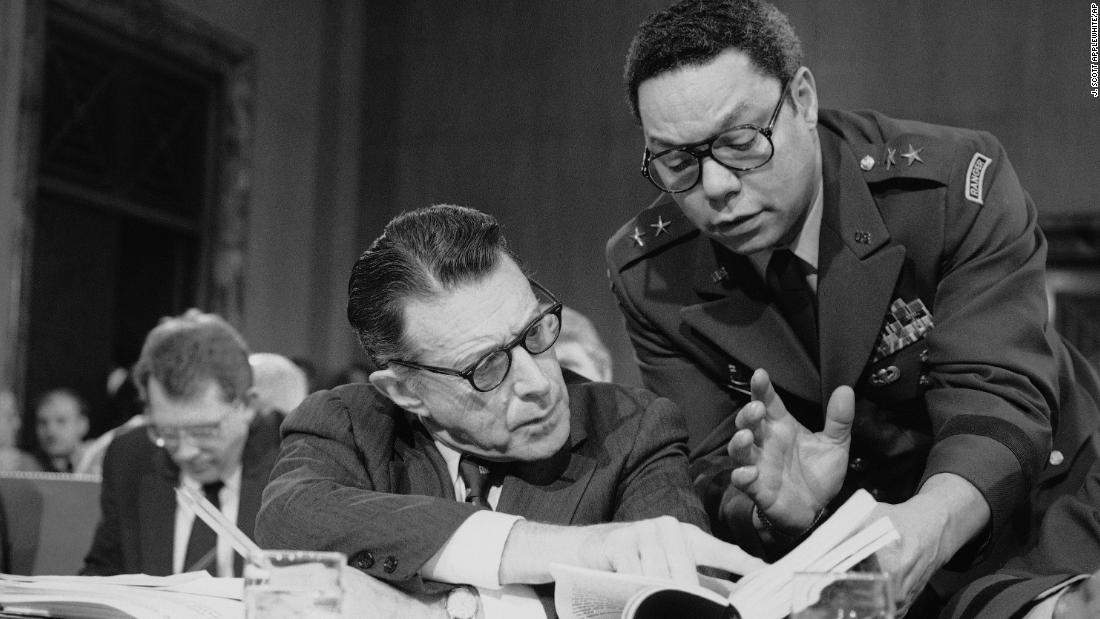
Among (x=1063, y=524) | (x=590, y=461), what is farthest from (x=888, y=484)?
(x=590, y=461)

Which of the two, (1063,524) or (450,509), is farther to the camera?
(1063,524)

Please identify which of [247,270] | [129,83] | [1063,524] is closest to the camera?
[1063,524]

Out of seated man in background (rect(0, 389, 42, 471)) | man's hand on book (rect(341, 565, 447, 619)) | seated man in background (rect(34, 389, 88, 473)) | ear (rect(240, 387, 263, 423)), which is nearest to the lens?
man's hand on book (rect(341, 565, 447, 619))

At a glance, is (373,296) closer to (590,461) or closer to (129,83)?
(590,461)

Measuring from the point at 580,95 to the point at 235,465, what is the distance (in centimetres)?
525

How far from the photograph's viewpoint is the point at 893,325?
72.3 inches

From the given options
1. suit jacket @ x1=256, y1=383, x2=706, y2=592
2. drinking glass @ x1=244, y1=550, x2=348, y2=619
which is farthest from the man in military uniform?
drinking glass @ x1=244, y1=550, x2=348, y2=619

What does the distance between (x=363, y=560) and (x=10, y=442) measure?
4.64 metres

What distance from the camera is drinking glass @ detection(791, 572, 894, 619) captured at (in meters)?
0.98

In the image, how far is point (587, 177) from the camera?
7938mm

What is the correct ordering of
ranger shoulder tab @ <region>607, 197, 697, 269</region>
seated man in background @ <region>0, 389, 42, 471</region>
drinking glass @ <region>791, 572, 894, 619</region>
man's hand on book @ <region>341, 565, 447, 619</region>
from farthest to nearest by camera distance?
seated man in background @ <region>0, 389, 42, 471</region> < ranger shoulder tab @ <region>607, 197, 697, 269</region> < man's hand on book @ <region>341, 565, 447, 619</region> < drinking glass @ <region>791, 572, 894, 619</region>

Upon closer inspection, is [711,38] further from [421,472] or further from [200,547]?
[200,547]

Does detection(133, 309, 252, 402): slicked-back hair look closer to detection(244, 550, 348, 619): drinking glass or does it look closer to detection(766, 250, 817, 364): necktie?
detection(766, 250, 817, 364): necktie

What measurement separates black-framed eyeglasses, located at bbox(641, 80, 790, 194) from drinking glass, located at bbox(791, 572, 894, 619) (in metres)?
0.79
